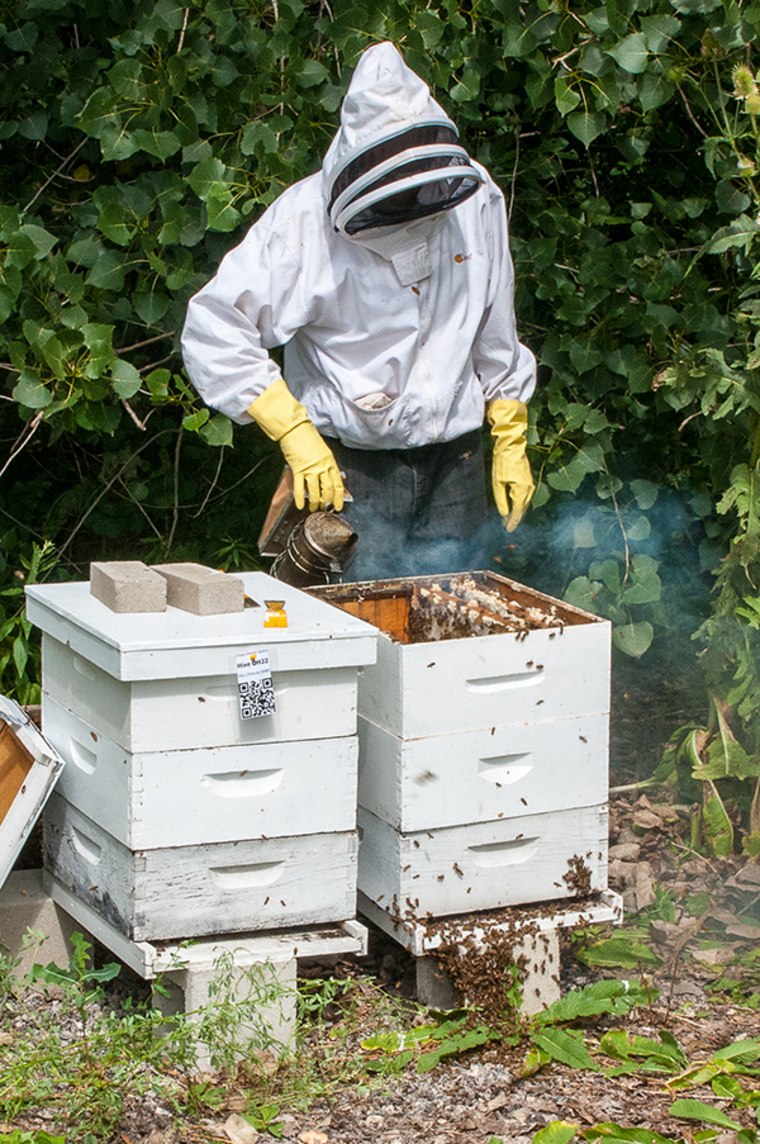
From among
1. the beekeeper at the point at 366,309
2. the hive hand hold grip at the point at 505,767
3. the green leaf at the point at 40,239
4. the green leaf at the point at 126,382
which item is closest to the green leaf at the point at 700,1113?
the hive hand hold grip at the point at 505,767

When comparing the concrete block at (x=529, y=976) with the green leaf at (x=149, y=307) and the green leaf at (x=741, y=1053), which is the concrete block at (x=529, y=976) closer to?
the green leaf at (x=741, y=1053)

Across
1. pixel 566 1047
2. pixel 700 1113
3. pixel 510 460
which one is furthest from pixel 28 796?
pixel 510 460

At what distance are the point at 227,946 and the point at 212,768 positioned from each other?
1.15 ft

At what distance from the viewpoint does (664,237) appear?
4129 mm

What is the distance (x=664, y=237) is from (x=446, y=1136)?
2.39m

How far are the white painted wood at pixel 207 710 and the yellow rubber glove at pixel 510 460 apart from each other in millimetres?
1090

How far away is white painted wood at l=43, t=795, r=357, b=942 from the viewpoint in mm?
2883

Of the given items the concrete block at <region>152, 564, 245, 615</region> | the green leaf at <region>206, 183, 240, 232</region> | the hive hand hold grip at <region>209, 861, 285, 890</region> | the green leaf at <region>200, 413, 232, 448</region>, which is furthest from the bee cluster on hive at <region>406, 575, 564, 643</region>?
the green leaf at <region>206, 183, 240, 232</region>

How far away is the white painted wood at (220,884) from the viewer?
2.88 metres

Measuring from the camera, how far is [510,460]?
3877 mm

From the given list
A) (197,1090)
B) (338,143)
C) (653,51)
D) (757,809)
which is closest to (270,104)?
(338,143)

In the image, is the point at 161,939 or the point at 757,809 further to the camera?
the point at 757,809

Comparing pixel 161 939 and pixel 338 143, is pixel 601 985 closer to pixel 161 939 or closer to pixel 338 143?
pixel 161 939

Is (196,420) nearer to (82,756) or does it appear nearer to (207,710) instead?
(82,756)
